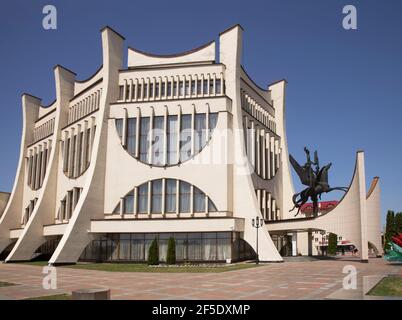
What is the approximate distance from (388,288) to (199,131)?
3018cm

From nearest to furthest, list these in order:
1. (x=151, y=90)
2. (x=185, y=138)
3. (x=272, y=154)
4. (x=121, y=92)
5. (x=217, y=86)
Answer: (x=185, y=138), (x=217, y=86), (x=151, y=90), (x=121, y=92), (x=272, y=154)

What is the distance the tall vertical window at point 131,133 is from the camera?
46094mm

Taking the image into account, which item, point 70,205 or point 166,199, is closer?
point 166,199

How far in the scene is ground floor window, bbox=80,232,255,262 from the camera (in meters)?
42.2

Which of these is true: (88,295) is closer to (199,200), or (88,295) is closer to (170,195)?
(199,200)

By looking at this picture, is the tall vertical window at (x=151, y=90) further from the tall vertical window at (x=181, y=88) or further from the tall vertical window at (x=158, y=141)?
the tall vertical window at (x=181, y=88)

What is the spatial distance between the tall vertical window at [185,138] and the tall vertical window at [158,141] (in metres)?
2.21

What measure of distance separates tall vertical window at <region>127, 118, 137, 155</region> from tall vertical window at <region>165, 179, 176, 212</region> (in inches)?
228

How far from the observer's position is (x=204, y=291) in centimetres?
1784

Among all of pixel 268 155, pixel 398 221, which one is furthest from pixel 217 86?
pixel 398 221

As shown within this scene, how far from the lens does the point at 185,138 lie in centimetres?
4475

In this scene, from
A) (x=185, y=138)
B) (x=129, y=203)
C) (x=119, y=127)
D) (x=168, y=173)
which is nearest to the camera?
(x=168, y=173)

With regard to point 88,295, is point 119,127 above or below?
above

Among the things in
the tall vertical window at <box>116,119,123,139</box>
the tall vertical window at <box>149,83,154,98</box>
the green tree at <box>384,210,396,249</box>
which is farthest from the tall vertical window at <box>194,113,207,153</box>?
the green tree at <box>384,210,396,249</box>
